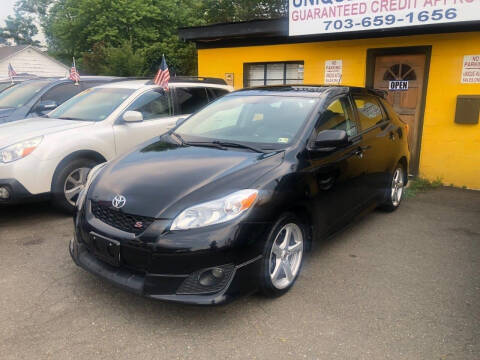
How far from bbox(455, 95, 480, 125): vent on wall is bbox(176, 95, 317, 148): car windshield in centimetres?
397

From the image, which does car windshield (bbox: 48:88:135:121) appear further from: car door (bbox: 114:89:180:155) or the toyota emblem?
the toyota emblem

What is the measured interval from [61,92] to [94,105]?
95.1 inches

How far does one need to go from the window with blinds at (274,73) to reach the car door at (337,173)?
174 inches

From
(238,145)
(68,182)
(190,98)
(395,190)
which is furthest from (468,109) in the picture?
(68,182)

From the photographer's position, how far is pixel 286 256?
130 inches

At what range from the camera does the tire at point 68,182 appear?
4.99 meters

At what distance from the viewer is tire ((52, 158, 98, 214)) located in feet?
16.4

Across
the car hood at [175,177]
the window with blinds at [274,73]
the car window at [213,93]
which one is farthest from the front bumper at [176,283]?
the window with blinds at [274,73]

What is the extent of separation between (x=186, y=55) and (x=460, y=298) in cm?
2900

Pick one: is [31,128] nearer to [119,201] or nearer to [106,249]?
[119,201]

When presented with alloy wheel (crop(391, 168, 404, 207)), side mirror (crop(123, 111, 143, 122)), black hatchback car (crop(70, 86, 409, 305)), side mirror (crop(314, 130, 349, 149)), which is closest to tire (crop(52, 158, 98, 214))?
side mirror (crop(123, 111, 143, 122))

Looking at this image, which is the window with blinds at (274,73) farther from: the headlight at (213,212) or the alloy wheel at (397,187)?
the headlight at (213,212)

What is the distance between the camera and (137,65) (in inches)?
1035

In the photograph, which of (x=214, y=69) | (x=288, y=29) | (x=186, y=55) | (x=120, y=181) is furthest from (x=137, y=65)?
(x=120, y=181)
